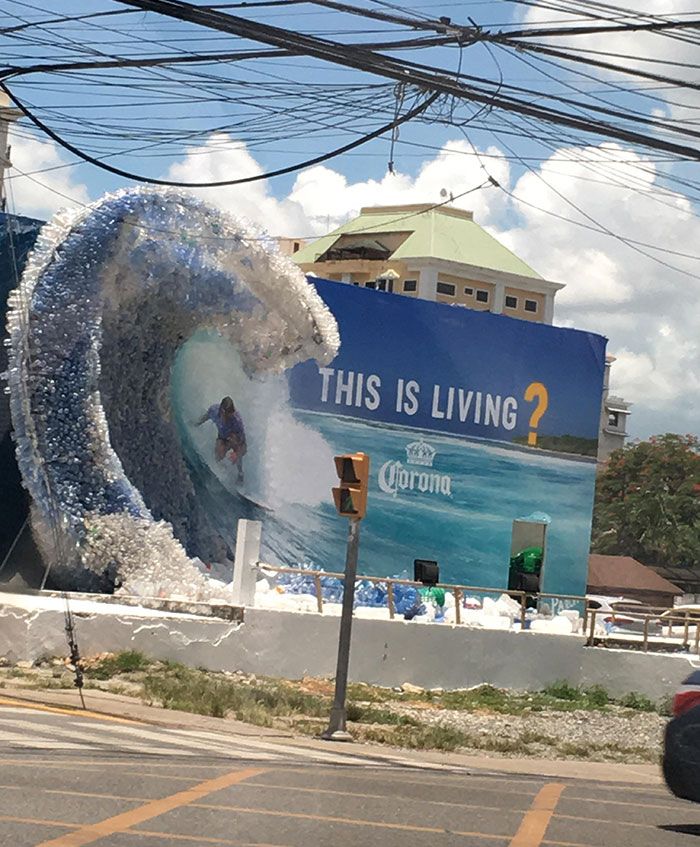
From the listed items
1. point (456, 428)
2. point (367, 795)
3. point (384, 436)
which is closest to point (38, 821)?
point (367, 795)

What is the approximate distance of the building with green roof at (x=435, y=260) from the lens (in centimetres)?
8619

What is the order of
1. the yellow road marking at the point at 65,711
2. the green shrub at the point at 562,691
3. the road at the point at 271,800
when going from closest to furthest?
the road at the point at 271,800 < the yellow road marking at the point at 65,711 < the green shrub at the point at 562,691

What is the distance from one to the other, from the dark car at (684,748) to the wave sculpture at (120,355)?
15.9m

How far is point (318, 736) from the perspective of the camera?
60.1 ft

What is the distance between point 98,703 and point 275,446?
1311 centimetres

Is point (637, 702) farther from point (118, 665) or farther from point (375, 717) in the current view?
point (118, 665)

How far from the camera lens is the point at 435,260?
282 ft

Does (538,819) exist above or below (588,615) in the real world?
below

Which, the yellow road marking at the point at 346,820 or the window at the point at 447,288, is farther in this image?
the window at the point at 447,288

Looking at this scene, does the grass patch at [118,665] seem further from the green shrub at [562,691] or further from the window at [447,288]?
the window at [447,288]

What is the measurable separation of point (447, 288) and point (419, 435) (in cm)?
5598

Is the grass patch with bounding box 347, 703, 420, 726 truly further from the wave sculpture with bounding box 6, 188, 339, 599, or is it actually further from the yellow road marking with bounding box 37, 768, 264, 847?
the yellow road marking with bounding box 37, 768, 264, 847

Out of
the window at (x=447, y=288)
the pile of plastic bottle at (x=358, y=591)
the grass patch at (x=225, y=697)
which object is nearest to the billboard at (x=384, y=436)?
the pile of plastic bottle at (x=358, y=591)

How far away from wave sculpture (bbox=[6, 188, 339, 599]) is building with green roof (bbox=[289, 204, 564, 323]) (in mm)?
53333
